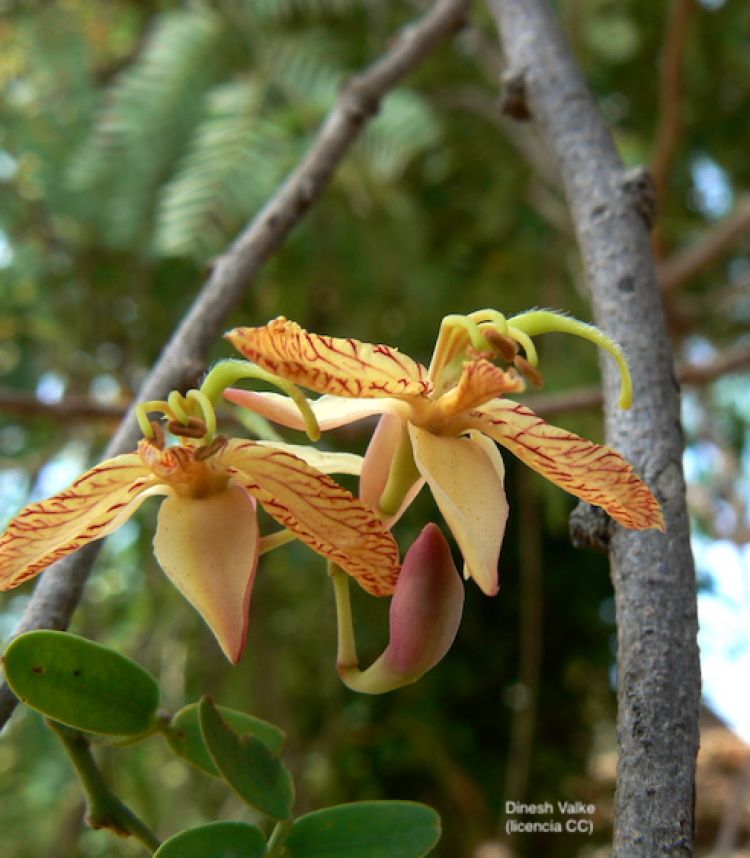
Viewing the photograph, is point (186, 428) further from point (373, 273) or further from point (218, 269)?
point (373, 273)

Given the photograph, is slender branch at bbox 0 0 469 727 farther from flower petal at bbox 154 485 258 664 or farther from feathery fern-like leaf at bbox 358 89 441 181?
feathery fern-like leaf at bbox 358 89 441 181

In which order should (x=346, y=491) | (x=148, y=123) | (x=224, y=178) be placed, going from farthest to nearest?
(x=148, y=123), (x=224, y=178), (x=346, y=491)

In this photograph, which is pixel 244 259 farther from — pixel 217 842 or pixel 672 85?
pixel 672 85

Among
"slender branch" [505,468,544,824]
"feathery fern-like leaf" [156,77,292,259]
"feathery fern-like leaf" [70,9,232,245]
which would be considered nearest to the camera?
"feathery fern-like leaf" [156,77,292,259]

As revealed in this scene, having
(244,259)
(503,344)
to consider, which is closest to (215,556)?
(503,344)

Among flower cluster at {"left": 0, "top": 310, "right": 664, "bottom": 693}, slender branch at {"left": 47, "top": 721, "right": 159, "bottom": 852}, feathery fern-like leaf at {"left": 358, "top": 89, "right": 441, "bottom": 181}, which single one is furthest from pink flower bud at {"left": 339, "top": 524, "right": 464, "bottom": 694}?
feathery fern-like leaf at {"left": 358, "top": 89, "right": 441, "bottom": 181}

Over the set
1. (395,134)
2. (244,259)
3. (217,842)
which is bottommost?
(217,842)
